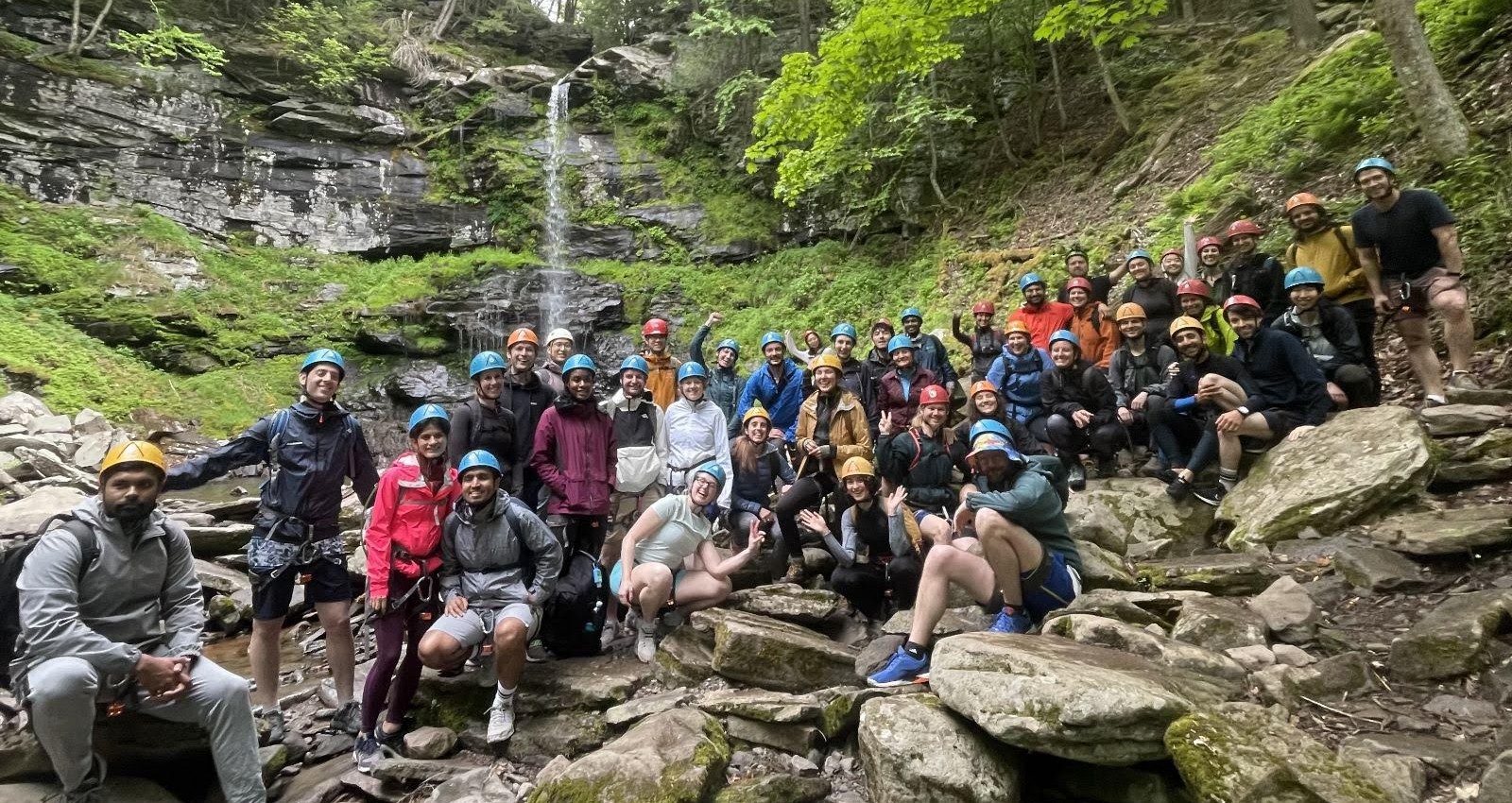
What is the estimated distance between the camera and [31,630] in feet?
11.1

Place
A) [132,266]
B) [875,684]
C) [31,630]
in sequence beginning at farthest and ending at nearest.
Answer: [132,266] → [875,684] → [31,630]

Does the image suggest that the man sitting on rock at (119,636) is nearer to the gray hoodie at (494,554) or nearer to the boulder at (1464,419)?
the gray hoodie at (494,554)

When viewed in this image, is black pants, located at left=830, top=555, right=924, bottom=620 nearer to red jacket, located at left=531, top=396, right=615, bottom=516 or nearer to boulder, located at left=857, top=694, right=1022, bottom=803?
boulder, located at left=857, top=694, right=1022, bottom=803

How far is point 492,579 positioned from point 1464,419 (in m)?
7.24

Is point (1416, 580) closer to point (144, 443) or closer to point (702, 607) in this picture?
point (702, 607)

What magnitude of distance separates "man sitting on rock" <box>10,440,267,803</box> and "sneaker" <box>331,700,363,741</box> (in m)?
1.06

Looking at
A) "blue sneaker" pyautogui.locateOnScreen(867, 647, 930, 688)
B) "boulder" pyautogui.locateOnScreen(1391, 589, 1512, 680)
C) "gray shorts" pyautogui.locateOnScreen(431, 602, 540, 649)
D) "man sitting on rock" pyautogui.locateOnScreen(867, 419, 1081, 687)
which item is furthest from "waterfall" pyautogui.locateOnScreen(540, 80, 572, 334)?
"boulder" pyautogui.locateOnScreen(1391, 589, 1512, 680)

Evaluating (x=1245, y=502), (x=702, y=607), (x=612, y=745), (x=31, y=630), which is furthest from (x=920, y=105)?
(x=31, y=630)

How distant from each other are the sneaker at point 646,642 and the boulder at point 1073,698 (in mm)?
2562

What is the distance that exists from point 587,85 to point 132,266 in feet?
48.5

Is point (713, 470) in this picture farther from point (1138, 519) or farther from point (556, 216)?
point (556, 216)

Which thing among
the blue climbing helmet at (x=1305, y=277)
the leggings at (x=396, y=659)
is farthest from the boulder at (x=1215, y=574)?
the leggings at (x=396, y=659)

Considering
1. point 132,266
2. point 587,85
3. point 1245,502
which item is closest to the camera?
point 1245,502

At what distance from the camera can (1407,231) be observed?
546 cm
